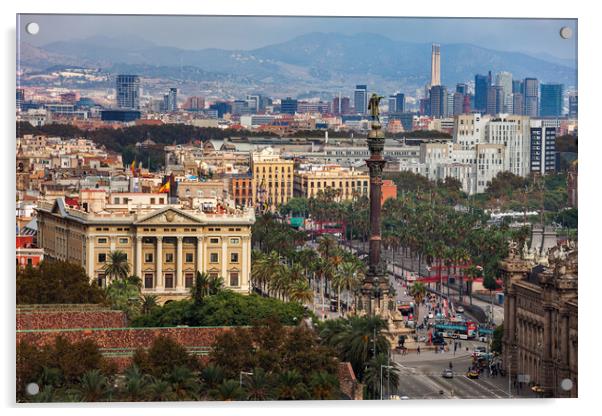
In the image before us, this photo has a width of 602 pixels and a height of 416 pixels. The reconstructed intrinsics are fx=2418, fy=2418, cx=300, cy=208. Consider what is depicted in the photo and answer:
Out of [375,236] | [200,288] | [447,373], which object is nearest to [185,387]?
[447,373]

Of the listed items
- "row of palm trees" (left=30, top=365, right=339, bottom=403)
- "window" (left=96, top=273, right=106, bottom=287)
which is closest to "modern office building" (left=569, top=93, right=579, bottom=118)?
"row of palm trees" (left=30, top=365, right=339, bottom=403)

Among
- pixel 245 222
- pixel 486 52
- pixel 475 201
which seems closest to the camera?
pixel 486 52

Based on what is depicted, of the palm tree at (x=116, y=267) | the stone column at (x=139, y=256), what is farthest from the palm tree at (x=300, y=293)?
the palm tree at (x=116, y=267)

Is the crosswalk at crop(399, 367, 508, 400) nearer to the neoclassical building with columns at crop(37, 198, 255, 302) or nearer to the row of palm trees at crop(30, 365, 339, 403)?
the row of palm trees at crop(30, 365, 339, 403)

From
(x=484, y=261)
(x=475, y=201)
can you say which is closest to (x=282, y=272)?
(x=484, y=261)

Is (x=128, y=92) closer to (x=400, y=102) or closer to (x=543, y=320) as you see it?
(x=400, y=102)
